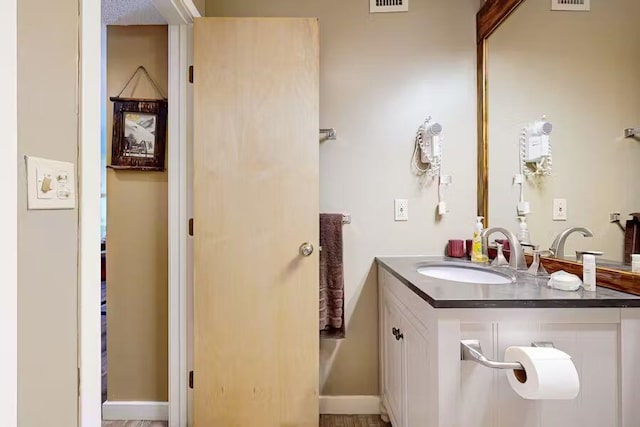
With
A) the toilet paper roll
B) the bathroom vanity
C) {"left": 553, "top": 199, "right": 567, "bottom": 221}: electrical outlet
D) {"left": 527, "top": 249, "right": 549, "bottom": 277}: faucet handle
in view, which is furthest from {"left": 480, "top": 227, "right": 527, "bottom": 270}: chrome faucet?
the toilet paper roll

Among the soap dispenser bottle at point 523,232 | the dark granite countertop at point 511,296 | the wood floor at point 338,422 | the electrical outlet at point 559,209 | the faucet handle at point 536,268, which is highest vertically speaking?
the electrical outlet at point 559,209

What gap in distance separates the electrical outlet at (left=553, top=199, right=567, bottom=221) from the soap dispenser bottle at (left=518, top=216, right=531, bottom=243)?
0.16m

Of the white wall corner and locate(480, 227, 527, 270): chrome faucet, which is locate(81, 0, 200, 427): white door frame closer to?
the white wall corner

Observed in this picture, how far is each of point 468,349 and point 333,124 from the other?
1378 millimetres

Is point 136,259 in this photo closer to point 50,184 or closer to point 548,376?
point 50,184

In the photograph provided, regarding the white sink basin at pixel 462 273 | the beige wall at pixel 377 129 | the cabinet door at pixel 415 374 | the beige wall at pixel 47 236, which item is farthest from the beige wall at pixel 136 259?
the white sink basin at pixel 462 273

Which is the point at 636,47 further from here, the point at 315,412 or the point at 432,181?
the point at 315,412

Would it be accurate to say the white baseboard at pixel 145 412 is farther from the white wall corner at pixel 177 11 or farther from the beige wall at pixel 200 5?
the beige wall at pixel 200 5

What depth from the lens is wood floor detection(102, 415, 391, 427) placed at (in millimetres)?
1813

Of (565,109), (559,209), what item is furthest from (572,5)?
(559,209)

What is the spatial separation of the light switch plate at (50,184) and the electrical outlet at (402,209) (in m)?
1.54

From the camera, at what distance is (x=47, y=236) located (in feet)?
2.49
